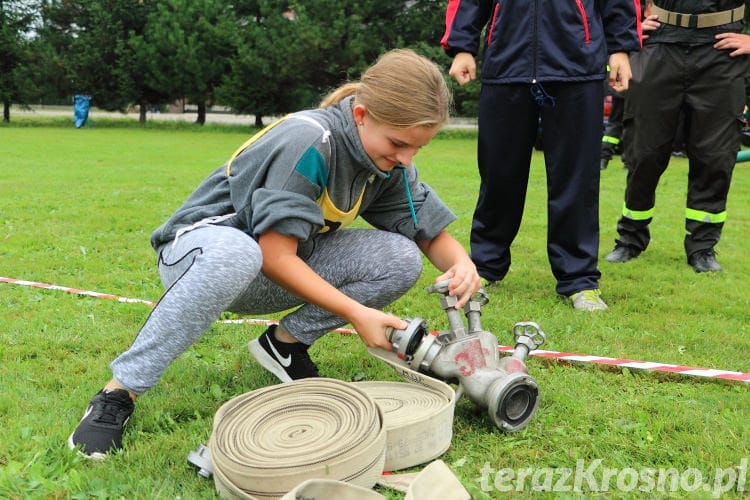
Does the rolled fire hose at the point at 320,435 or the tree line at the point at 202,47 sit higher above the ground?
the tree line at the point at 202,47

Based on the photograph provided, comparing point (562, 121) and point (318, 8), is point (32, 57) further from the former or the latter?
point (562, 121)

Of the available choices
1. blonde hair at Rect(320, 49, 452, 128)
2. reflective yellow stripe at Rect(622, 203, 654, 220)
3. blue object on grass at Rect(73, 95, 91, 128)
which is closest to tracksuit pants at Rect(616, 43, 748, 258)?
reflective yellow stripe at Rect(622, 203, 654, 220)

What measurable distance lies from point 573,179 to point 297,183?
2.14 metres

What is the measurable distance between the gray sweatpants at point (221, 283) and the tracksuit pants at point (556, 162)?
61.7 inches

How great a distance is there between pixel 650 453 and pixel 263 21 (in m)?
26.7

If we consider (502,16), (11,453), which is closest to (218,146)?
(502,16)

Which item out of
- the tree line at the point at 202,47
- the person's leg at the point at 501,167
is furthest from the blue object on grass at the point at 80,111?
the person's leg at the point at 501,167

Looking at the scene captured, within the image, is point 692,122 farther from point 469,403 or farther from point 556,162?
point 469,403

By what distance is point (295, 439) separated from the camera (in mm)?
2154

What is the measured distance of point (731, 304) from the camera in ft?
13.4

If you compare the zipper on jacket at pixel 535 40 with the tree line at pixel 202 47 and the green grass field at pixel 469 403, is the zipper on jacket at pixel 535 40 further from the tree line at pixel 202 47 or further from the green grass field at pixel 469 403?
the tree line at pixel 202 47

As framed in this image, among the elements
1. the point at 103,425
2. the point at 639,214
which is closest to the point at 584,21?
the point at 639,214

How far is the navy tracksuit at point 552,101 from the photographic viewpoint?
3889 millimetres

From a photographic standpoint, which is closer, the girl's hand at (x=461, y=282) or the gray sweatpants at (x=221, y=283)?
the gray sweatpants at (x=221, y=283)
